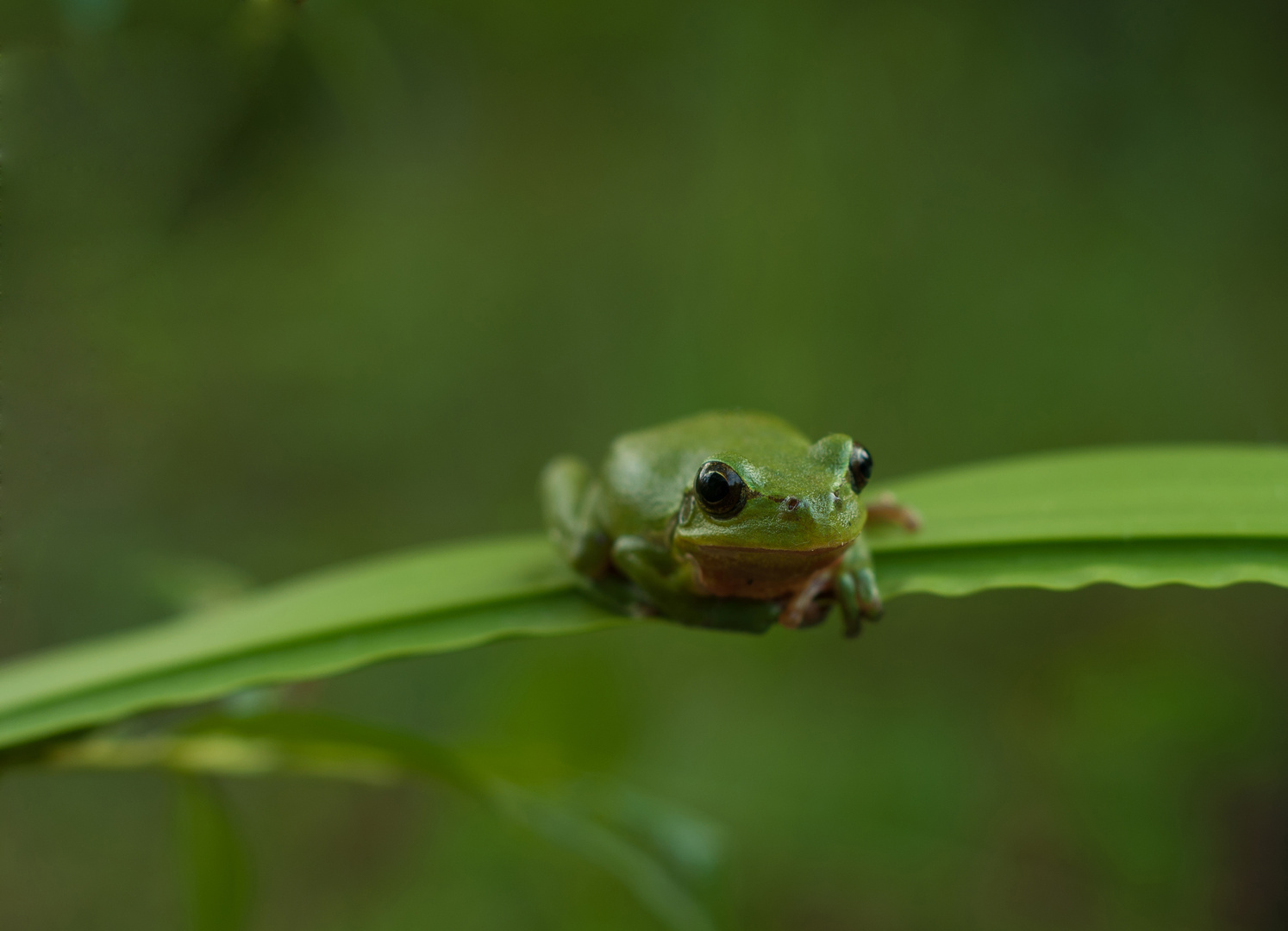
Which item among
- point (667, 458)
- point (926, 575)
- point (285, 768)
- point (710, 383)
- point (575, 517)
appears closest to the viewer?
point (926, 575)

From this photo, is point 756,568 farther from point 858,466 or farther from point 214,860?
point 214,860

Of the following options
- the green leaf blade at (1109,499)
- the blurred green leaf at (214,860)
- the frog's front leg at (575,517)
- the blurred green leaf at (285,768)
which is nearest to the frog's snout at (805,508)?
the green leaf blade at (1109,499)

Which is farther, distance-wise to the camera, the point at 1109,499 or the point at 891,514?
the point at 891,514

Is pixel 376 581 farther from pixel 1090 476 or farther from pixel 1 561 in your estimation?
pixel 1 561

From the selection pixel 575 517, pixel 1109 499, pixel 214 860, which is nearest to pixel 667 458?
pixel 575 517

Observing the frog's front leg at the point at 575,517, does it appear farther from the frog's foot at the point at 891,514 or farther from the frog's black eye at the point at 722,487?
the frog's foot at the point at 891,514

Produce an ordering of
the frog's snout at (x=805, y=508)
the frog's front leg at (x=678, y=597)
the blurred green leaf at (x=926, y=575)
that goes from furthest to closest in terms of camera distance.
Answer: the frog's front leg at (x=678, y=597) < the frog's snout at (x=805, y=508) < the blurred green leaf at (x=926, y=575)

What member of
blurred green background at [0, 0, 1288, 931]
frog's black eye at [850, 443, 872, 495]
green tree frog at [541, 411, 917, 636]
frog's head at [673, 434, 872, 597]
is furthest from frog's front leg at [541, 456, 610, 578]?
blurred green background at [0, 0, 1288, 931]

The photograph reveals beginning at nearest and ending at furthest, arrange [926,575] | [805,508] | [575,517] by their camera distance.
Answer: [926,575] < [805,508] < [575,517]
